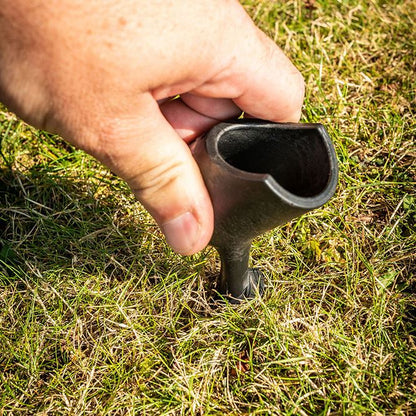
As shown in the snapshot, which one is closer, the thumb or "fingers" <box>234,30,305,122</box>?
the thumb

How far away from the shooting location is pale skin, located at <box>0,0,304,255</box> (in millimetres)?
1646

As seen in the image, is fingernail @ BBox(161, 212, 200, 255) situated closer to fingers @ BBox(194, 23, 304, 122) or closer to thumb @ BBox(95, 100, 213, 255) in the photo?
thumb @ BBox(95, 100, 213, 255)

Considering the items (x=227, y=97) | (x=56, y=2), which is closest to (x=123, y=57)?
(x=56, y=2)

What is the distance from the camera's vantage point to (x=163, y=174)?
1864 mm

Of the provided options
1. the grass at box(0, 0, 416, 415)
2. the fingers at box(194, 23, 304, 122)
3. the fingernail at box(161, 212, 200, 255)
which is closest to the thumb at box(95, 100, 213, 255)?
the fingernail at box(161, 212, 200, 255)

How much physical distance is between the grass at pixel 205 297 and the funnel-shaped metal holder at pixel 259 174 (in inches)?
20.2

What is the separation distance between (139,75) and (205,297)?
1.27 meters

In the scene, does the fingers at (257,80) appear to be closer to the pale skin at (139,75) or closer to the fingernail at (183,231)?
the pale skin at (139,75)

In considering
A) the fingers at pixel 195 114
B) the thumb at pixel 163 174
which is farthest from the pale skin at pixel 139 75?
the fingers at pixel 195 114

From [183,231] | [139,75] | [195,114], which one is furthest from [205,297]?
[139,75]

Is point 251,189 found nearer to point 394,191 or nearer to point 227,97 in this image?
point 227,97

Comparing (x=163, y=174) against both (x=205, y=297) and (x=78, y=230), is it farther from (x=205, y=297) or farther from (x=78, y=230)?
(x=78, y=230)

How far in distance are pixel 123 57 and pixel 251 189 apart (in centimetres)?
58

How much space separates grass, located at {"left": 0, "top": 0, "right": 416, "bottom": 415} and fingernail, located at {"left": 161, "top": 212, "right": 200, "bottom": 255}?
24.0 inches
